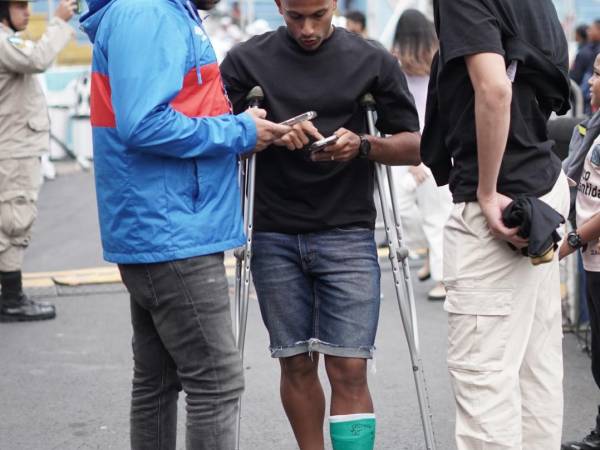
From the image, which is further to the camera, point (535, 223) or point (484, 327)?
point (484, 327)

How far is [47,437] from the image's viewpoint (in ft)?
16.8

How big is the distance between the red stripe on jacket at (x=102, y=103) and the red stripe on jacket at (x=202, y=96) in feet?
0.70

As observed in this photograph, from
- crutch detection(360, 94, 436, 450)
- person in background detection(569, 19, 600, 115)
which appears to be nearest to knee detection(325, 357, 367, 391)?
crutch detection(360, 94, 436, 450)

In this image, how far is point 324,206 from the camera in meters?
4.01

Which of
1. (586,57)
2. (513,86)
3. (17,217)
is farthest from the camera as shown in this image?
(586,57)

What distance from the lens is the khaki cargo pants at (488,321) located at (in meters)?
3.54

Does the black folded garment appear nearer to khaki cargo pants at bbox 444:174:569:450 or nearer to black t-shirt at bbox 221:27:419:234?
khaki cargo pants at bbox 444:174:569:450

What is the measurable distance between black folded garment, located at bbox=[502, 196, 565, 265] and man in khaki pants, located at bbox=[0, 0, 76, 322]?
4.44m

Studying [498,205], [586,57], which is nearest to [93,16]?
[498,205]

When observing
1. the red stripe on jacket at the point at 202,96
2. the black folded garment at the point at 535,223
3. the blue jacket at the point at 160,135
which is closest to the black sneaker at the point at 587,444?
the black folded garment at the point at 535,223

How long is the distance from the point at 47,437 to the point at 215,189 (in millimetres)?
2183

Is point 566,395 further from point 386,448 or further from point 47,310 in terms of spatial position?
point 47,310

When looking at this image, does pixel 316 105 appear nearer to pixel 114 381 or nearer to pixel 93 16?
pixel 93 16

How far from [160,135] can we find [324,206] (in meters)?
0.92
